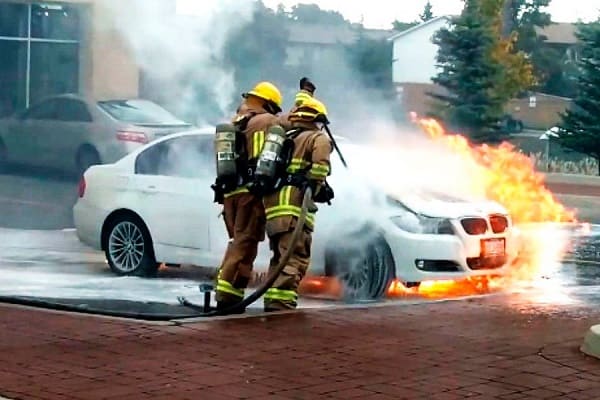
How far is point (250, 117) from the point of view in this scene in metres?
9.95

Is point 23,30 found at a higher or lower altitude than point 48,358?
higher

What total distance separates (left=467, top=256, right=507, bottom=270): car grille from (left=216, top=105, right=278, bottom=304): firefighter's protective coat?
2.24 metres

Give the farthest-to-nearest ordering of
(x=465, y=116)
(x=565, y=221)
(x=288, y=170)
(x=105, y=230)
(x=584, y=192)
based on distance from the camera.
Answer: (x=465, y=116)
(x=584, y=192)
(x=565, y=221)
(x=105, y=230)
(x=288, y=170)

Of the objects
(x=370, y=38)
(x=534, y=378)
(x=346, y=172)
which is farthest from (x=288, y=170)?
(x=370, y=38)

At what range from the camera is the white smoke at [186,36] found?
1470cm

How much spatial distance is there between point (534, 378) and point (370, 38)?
34.5ft

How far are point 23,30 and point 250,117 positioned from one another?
1415 cm

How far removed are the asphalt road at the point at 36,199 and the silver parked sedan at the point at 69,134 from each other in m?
0.26

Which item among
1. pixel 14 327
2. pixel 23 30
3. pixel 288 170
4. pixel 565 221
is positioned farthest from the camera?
pixel 23 30

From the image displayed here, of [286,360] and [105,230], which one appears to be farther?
[105,230]

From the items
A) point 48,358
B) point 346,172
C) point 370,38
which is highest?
point 370,38

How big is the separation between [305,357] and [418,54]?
23.7 m

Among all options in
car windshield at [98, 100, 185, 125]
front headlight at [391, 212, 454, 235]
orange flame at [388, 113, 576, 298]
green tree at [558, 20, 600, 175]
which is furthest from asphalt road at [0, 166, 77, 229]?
green tree at [558, 20, 600, 175]

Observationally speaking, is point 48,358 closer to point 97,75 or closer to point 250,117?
point 250,117
